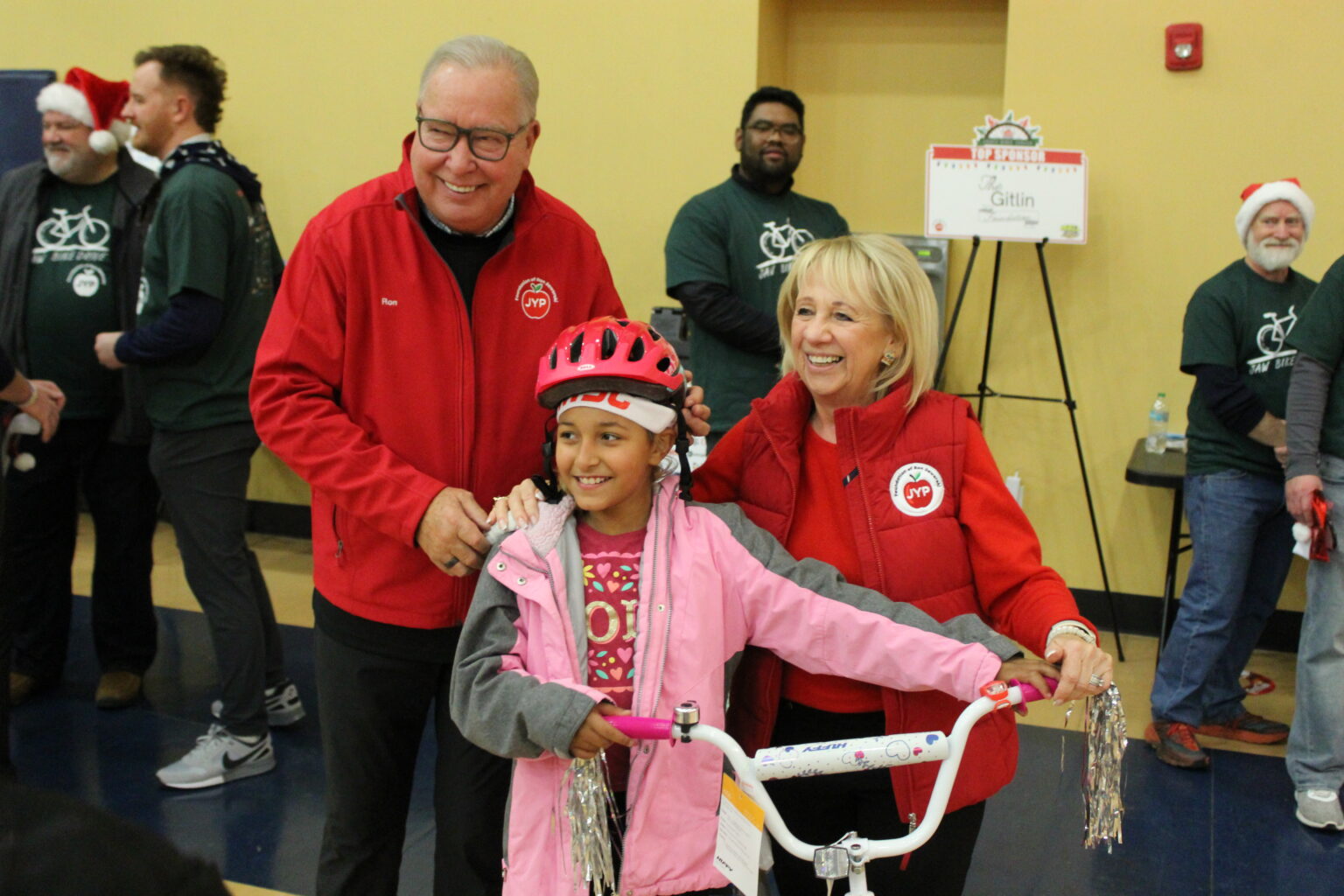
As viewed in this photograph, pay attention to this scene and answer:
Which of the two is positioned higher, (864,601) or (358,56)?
(358,56)

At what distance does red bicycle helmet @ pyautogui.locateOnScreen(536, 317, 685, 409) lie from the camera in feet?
6.19

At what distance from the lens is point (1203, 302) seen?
155 inches

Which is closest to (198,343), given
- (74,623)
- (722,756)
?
(74,623)

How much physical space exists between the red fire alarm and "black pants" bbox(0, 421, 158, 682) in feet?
13.7

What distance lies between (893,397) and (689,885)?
0.86 metres

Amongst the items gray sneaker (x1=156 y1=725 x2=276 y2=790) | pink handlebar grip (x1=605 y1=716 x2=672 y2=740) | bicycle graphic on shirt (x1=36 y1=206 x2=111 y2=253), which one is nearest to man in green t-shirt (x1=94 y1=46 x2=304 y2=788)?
gray sneaker (x1=156 y1=725 x2=276 y2=790)

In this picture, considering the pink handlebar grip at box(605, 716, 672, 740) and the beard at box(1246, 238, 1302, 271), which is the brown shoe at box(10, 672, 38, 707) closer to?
the pink handlebar grip at box(605, 716, 672, 740)

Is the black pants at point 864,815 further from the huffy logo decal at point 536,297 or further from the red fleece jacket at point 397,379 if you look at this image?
the huffy logo decal at point 536,297

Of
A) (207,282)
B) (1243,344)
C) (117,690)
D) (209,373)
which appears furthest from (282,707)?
(1243,344)

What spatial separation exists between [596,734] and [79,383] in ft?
10.2

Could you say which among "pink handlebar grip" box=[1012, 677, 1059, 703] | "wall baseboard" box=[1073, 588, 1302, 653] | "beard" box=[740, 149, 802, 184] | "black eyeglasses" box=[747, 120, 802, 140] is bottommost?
"wall baseboard" box=[1073, 588, 1302, 653]

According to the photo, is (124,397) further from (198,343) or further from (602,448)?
(602,448)

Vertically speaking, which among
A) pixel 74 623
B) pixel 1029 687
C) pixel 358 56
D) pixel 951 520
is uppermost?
pixel 358 56

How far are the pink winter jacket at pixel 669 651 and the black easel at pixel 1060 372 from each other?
307 cm
